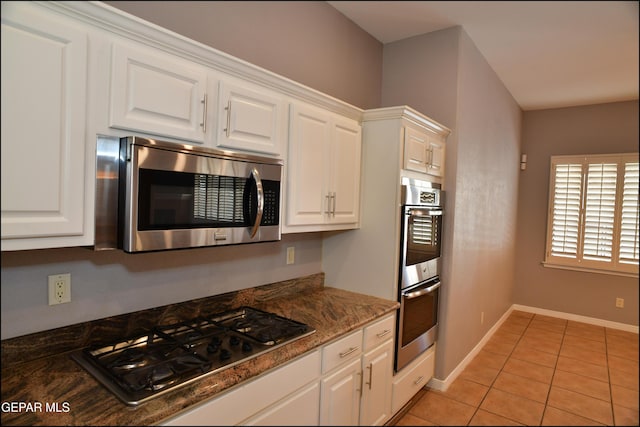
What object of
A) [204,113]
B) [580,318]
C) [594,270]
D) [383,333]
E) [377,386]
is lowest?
[377,386]

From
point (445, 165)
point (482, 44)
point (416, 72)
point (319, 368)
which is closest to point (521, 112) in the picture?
point (482, 44)

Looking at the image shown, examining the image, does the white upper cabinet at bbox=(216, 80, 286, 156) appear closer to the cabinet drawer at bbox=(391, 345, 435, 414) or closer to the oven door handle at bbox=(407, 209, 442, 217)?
the oven door handle at bbox=(407, 209, 442, 217)

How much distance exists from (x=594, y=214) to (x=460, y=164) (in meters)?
1.83

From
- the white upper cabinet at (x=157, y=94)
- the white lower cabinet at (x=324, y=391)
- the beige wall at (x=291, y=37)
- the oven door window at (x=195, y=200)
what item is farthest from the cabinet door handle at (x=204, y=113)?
the white lower cabinet at (x=324, y=391)

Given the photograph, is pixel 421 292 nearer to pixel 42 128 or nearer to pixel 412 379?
pixel 412 379

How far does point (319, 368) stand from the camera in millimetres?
1406

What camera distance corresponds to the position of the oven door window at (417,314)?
6.44 feet

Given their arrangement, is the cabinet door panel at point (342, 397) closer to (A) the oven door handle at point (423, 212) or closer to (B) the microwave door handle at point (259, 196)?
(B) the microwave door handle at point (259, 196)

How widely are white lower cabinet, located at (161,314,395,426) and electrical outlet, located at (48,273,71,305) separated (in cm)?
54

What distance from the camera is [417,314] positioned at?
2.08 m

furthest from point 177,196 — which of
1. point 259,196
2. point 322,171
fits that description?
point 322,171

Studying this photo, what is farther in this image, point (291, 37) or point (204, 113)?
point (291, 37)

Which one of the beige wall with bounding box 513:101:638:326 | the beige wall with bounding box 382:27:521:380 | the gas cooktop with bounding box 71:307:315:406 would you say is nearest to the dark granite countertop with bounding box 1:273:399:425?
the gas cooktop with bounding box 71:307:315:406

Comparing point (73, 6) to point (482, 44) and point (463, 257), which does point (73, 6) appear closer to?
point (482, 44)
